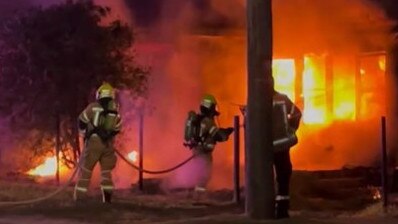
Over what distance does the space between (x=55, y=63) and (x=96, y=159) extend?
2.68m

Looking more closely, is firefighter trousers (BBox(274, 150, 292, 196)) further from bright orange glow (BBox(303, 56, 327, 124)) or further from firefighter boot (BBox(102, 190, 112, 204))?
bright orange glow (BBox(303, 56, 327, 124))

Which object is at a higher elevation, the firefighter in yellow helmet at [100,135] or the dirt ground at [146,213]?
the firefighter in yellow helmet at [100,135]

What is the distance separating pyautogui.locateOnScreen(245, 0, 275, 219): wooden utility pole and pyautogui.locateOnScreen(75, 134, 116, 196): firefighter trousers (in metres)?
3.22

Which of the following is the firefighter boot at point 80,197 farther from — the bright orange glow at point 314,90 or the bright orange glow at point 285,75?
the bright orange glow at point 314,90

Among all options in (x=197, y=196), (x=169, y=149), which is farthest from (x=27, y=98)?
(x=169, y=149)

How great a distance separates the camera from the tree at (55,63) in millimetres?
14766

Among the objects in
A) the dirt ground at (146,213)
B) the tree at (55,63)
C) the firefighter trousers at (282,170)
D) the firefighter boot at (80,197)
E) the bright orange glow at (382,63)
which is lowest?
the dirt ground at (146,213)

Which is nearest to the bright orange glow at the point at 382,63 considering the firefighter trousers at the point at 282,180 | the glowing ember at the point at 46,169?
the glowing ember at the point at 46,169

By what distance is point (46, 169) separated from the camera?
16562mm

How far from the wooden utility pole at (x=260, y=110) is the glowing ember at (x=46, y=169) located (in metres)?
7.23

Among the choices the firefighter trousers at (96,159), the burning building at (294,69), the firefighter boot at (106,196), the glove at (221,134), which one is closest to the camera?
the firefighter boot at (106,196)

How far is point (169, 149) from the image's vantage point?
19.4m

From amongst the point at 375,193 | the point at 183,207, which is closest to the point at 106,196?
the point at 183,207

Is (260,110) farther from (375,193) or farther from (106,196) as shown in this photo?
(375,193)
